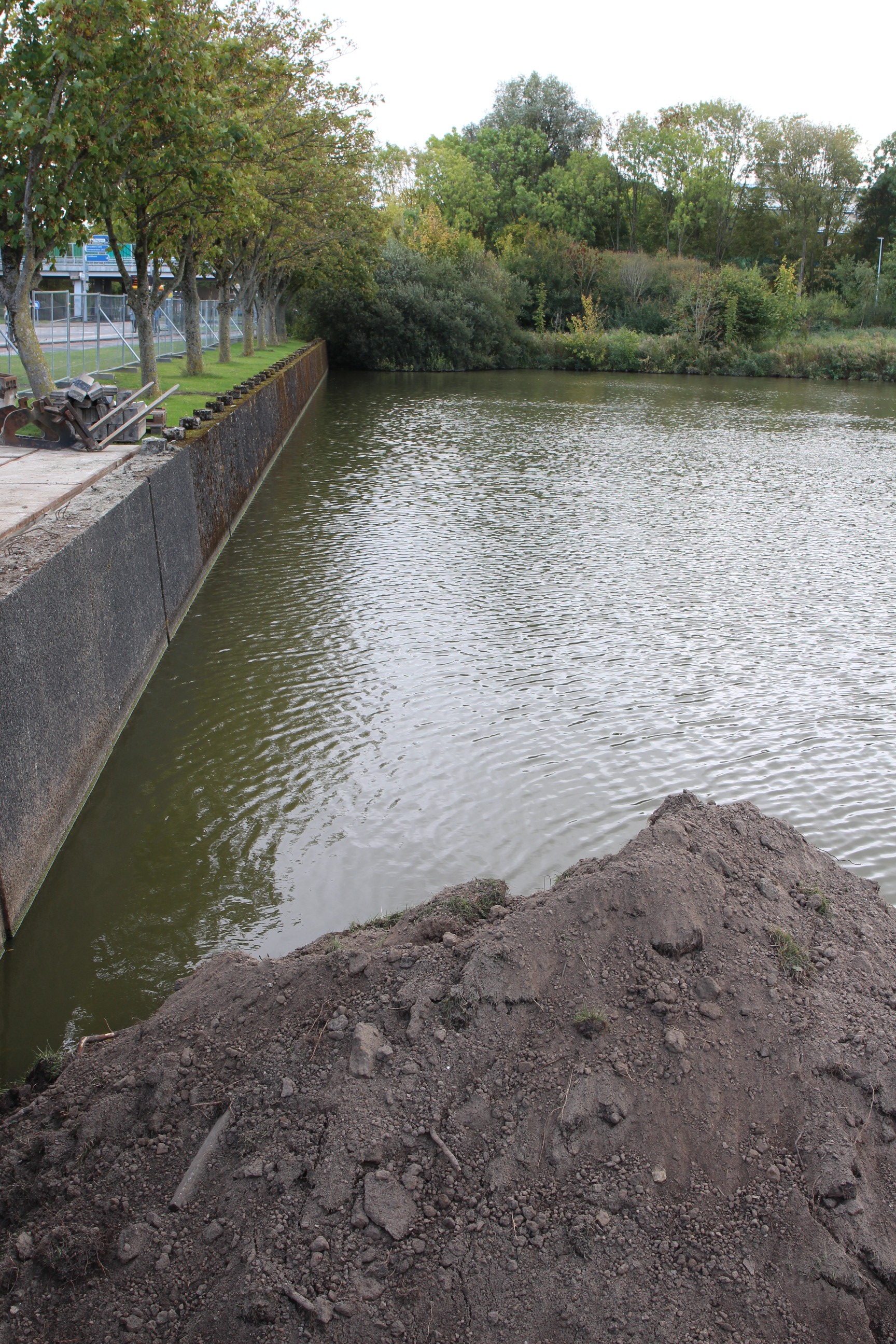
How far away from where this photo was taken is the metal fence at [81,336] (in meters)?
19.7

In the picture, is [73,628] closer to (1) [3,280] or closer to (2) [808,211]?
(1) [3,280]

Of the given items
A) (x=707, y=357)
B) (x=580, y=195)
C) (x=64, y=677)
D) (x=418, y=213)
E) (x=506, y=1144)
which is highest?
(x=580, y=195)

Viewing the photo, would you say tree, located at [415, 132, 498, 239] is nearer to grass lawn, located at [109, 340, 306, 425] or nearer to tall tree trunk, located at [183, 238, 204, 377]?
grass lawn, located at [109, 340, 306, 425]

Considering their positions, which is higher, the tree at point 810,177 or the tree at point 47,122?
the tree at point 810,177

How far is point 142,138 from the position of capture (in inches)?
634

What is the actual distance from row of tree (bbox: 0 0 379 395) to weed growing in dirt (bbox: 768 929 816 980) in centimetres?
1374

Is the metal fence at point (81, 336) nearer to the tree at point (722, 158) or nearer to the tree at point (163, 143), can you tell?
the tree at point (163, 143)

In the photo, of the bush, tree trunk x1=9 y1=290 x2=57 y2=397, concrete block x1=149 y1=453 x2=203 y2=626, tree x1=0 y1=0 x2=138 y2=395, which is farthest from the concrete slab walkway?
the bush

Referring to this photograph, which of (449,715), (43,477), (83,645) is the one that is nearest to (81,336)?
(43,477)

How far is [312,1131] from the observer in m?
3.51

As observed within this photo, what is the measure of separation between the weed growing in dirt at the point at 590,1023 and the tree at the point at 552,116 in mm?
90032

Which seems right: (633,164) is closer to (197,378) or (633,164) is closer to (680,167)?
(680,167)

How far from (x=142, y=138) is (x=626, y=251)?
219 feet

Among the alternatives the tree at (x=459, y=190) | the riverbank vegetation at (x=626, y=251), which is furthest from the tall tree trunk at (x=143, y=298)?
the tree at (x=459, y=190)
